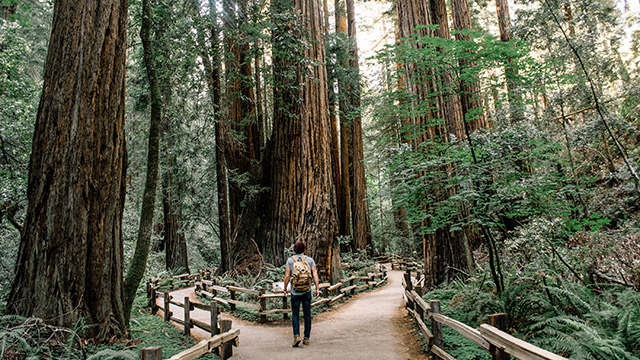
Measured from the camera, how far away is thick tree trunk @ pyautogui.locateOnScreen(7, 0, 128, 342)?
4.25 metres

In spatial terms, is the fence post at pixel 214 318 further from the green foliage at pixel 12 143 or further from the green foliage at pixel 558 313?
the green foliage at pixel 558 313

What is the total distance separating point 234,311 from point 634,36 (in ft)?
66.9

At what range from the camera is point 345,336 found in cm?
643

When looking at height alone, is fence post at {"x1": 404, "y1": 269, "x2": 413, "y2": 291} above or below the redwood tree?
below

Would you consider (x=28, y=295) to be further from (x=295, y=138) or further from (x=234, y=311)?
(x=295, y=138)

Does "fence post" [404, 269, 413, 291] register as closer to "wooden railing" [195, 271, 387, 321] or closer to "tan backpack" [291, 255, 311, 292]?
"wooden railing" [195, 271, 387, 321]

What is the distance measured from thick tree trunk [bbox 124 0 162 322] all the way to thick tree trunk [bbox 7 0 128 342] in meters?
0.59

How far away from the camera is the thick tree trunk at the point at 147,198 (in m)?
5.56

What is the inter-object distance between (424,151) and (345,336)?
3.84 m

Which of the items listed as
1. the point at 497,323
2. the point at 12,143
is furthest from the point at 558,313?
the point at 12,143

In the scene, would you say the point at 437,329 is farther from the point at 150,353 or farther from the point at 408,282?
the point at 408,282

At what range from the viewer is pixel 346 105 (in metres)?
16.3

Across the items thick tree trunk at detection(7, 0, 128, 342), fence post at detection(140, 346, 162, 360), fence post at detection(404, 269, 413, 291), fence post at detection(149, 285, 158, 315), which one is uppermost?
thick tree trunk at detection(7, 0, 128, 342)

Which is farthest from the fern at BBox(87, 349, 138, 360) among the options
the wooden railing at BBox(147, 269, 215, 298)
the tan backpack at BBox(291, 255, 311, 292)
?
the wooden railing at BBox(147, 269, 215, 298)
